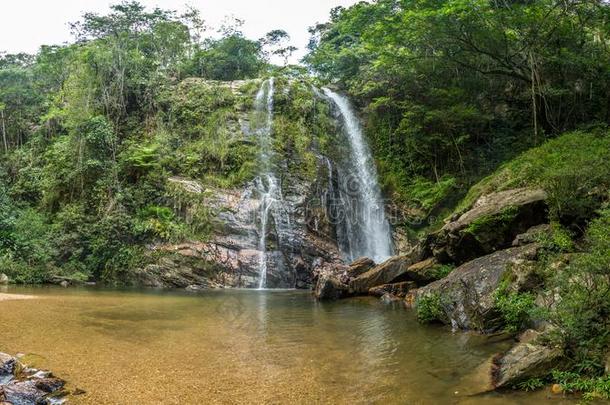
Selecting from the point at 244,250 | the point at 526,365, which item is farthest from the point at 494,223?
the point at 244,250

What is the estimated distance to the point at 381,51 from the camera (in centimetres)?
2119

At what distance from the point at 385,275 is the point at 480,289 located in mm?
6062

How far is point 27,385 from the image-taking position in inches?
197

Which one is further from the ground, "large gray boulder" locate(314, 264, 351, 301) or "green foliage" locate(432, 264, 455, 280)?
"green foliage" locate(432, 264, 455, 280)

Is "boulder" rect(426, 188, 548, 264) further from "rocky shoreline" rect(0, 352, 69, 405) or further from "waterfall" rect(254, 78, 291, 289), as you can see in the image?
"rocky shoreline" rect(0, 352, 69, 405)

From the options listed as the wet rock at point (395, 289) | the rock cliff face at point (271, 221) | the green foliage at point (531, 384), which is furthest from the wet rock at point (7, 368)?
the rock cliff face at point (271, 221)

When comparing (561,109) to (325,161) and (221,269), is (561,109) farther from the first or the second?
(221,269)

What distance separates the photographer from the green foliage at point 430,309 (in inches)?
372

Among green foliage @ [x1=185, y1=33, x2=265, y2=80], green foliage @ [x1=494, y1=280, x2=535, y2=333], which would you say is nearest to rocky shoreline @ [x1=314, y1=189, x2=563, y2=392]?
green foliage @ [x1=494, y1=280, x2=535, y2=333]

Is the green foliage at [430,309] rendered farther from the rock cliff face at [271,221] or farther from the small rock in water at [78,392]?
the rock cliff face at [271,221]

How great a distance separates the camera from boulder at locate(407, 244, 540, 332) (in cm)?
832

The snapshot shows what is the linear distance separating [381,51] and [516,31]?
19.5 ft

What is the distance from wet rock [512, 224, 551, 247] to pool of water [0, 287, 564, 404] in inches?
113

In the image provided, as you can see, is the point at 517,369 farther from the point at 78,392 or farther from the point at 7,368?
the point at 7,368
